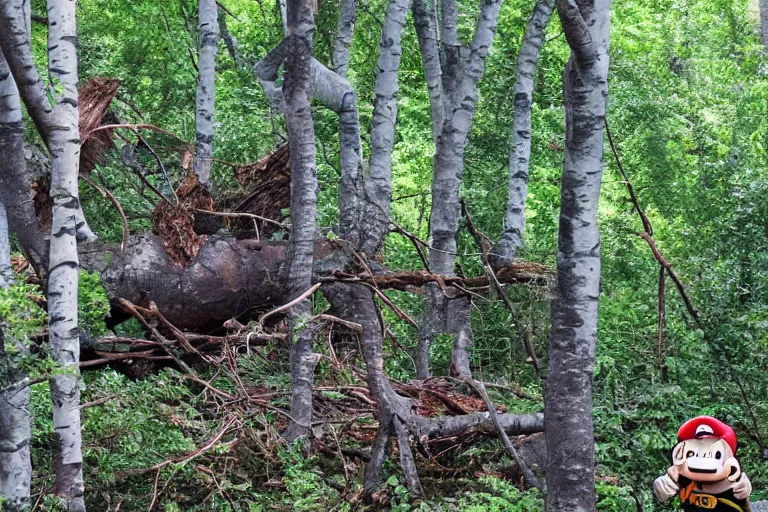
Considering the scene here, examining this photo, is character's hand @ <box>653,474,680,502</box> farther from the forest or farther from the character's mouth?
the character's mouth

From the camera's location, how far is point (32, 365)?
5.42 m

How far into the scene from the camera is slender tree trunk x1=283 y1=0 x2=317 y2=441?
734 centimetres

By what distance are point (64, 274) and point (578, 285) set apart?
3.32m

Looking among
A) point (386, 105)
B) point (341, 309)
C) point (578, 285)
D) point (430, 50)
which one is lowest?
point (341, 309)

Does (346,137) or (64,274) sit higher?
(346,137)

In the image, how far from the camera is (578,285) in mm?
→ 6477

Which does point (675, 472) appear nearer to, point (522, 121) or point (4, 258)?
point (4, 258)

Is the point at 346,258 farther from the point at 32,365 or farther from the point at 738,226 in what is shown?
the point at 738,226

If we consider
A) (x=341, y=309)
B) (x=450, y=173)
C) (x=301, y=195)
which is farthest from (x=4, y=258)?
(x=450, y=173)

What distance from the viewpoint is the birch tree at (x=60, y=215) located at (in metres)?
5.93

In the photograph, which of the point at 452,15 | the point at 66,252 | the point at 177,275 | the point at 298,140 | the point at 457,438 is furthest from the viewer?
the point at 452,15

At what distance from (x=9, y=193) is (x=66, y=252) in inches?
28.6

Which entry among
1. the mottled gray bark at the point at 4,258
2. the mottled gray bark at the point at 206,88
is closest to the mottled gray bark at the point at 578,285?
the mottled gray bark at the point at 4,258

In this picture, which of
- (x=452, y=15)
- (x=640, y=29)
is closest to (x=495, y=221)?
(x=452, y=15)
